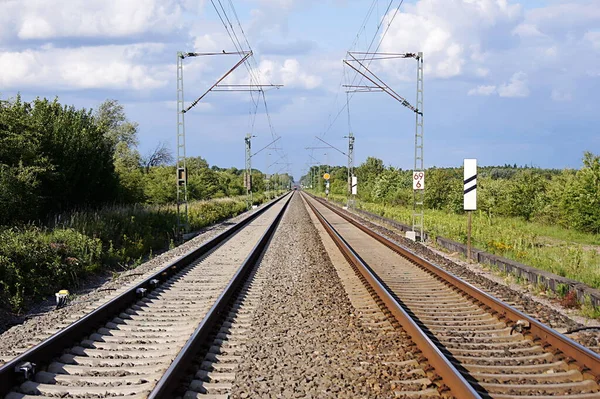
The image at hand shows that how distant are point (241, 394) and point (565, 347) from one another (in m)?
3.59

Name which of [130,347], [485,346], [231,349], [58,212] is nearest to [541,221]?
[58,212]

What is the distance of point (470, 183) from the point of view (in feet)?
54.5

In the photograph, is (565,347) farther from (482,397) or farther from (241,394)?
(241,394)

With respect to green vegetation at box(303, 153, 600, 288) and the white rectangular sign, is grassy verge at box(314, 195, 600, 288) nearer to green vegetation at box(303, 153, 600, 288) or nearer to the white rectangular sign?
green vegetation at box(303, 153, 600, 288)

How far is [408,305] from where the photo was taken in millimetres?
9773

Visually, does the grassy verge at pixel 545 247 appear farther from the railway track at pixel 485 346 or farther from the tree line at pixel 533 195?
the railway track at pixel 485 346

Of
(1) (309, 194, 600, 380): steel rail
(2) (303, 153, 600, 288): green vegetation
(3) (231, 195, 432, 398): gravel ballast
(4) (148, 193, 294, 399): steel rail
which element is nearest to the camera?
Answer: (4) (148, 193, 294, 399): steel rail

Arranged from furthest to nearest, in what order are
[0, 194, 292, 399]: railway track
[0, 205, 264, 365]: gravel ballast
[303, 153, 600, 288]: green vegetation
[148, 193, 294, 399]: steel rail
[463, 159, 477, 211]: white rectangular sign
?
1. [463, 159, 477, 211]: white rectangular sign
2. [303, 153, 600, 288]: green vegetation
3. [0, 205, 264, 365]: gravel ballast
4. [0, 194, 292, 399]: railway track
5. [148, 193, 294, 399]: steel rail

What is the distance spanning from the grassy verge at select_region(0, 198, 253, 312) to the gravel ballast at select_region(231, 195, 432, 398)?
14.2 ft

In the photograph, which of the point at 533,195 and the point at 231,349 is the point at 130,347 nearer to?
the point at 231,349

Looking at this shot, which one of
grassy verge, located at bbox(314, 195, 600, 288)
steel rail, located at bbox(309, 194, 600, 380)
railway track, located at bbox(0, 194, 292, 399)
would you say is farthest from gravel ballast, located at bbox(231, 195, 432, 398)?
grassy verge, located at bbox(314, 195, 600, 288)

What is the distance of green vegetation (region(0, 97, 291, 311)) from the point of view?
38.9 feet

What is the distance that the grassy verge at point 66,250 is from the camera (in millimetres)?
11047

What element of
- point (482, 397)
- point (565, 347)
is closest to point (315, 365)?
point (482, 397)
